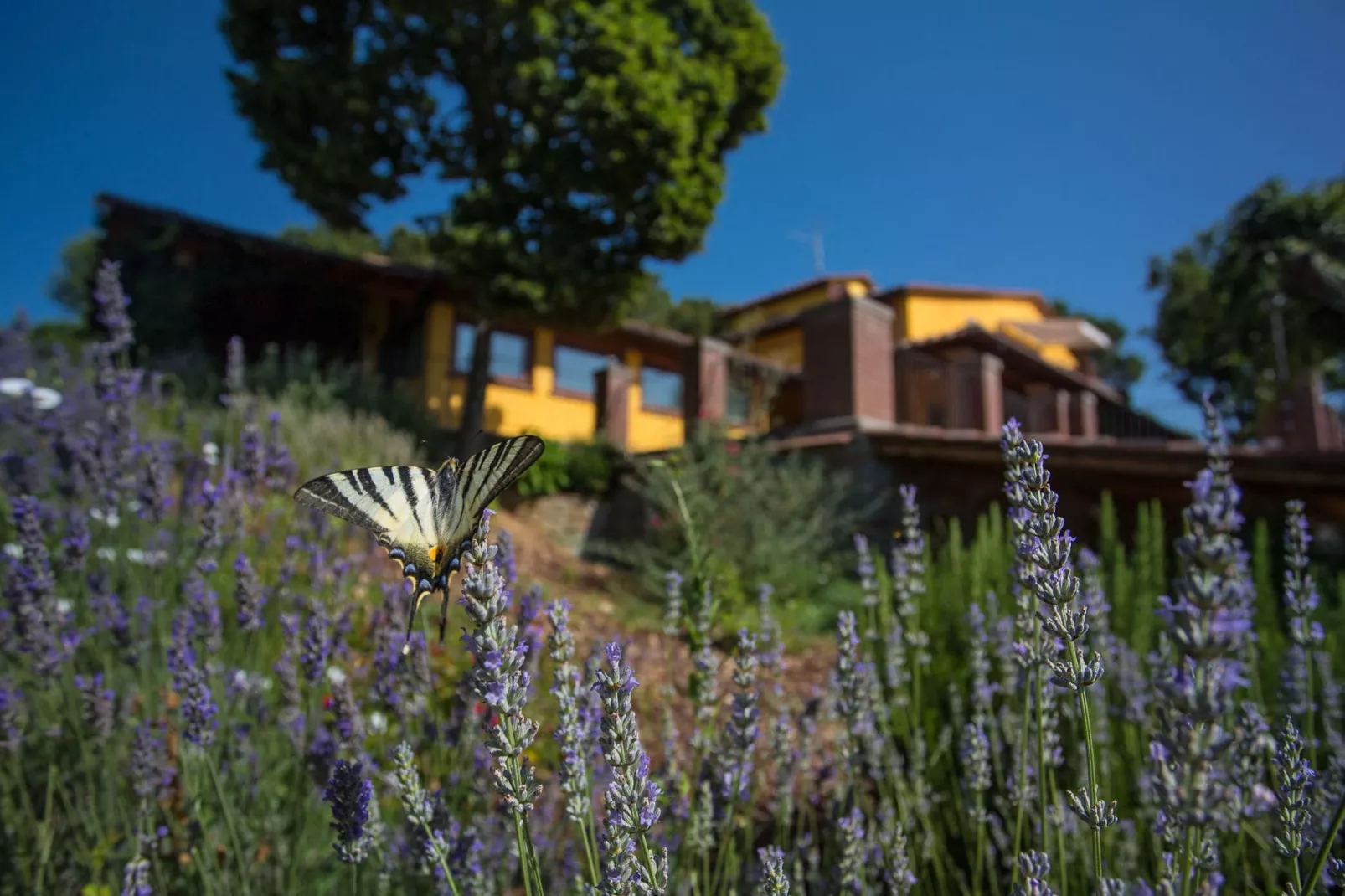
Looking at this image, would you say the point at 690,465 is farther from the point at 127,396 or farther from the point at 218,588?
the point at 127,396

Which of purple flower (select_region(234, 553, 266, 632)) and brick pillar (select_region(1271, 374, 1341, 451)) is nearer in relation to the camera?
purple flower (select_region(234, 553, 266, 632))

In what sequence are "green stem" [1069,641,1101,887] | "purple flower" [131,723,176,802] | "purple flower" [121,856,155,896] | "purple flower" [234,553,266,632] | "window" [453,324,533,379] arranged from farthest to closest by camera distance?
"window" [453,324,533,379] < "purple flower" [234,553,266,632] < "purple flower" [131,723,176,802] < "purple flower" [121,856,155,896] < "green stem" [1069,641,1101,887]

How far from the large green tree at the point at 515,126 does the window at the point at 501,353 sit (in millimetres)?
2691

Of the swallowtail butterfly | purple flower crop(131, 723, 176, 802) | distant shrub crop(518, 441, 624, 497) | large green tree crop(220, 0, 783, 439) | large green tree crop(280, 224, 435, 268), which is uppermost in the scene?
large green tree crop(280, 224, 435, 268)

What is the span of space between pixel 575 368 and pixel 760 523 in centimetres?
1041

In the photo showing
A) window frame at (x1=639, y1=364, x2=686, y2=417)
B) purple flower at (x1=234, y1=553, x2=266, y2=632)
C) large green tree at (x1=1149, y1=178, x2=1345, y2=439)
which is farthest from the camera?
large green tree at (x1=1149, y1=178, x2=1345, y2=439)

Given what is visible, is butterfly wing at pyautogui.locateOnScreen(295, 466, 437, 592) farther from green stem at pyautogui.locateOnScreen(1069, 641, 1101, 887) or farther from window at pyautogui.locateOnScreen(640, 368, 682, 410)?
window at pyautogui.locateOnScreen(640, 368, 682, 410)

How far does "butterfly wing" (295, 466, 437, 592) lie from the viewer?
Result: 1427 mm

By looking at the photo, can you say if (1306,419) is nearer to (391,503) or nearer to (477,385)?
(477,385)

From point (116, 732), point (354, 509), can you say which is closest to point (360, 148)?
point (116, 732)

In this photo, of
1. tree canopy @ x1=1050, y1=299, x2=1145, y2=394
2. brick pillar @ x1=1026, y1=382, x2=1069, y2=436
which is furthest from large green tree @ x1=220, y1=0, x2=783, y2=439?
tree canopy @ x1=1050, y1=299, x2=1145, y2=394

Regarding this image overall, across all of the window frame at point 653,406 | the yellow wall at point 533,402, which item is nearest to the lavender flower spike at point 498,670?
the yellow wall at point 533,402

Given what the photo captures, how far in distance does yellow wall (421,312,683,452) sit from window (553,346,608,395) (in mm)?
206

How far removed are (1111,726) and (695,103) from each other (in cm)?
1149
